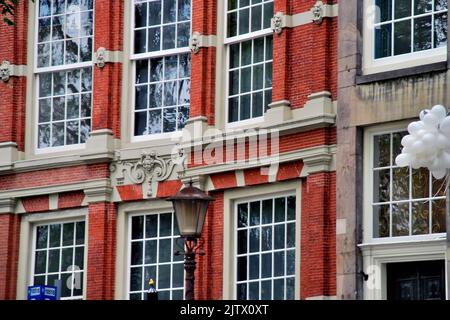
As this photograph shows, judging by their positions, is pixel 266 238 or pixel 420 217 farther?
pixel 266 238

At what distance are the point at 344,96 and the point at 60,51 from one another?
7.14 m

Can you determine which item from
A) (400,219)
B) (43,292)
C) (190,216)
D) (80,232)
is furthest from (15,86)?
(190,216)

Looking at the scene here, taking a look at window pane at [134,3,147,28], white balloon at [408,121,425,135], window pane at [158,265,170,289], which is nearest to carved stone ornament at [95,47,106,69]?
window pane at [134,3,147,28]

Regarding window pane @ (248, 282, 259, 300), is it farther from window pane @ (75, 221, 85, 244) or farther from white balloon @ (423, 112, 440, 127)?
white balloon @ (423, 112, 440, 127)

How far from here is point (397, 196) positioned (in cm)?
2445

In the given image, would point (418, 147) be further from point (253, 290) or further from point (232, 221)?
point (232, 221)

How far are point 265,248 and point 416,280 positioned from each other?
3.40 metres

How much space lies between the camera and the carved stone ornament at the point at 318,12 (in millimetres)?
26094

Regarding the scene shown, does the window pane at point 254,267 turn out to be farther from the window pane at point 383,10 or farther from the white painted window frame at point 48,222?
the window pane at point 383,10

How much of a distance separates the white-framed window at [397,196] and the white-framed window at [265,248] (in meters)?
1.95

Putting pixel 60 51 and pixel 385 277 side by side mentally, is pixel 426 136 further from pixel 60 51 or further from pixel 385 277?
pixel 60 51

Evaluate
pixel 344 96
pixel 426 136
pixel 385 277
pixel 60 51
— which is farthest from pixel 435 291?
pixel 60 51

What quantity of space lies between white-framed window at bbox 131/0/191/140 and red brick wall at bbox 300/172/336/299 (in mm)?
3825

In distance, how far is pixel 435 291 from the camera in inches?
945
